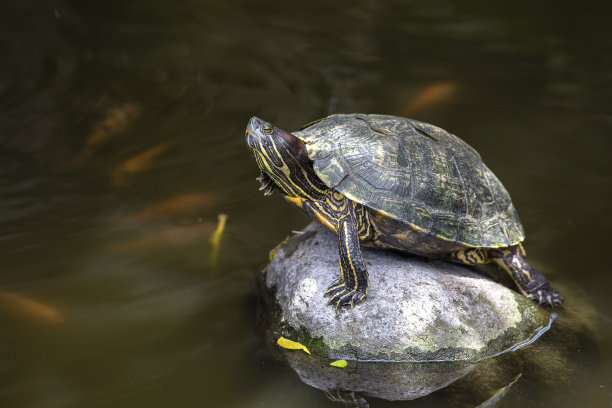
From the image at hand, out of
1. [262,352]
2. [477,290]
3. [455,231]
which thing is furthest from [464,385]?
[262,352]

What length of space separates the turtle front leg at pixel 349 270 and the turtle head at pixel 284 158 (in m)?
0.32

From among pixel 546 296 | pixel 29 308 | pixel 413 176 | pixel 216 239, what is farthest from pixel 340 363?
pixel 29 308

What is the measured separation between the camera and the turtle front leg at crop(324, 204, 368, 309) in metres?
3.80

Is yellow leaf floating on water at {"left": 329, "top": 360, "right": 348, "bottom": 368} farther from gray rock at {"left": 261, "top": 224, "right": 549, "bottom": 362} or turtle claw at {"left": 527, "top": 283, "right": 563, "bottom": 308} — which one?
turtle claw at {"left": 527, "top": 283, "right": 563, "bottom": 308}

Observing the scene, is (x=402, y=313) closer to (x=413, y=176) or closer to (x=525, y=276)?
(x=413, y=176)

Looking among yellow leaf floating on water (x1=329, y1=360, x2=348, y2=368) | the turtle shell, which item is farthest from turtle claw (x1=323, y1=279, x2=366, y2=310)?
the turtle shell

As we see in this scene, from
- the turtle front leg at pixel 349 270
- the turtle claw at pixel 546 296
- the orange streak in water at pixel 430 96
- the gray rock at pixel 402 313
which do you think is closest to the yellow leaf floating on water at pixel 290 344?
the gray rock at pixel 402 313

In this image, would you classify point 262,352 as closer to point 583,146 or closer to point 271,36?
point 583,146

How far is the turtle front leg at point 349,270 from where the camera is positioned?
3799mm

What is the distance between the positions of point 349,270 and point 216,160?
3.57 metres

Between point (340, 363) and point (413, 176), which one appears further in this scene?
point (413, 176)

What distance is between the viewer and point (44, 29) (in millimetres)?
9305

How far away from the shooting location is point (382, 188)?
12.8ft

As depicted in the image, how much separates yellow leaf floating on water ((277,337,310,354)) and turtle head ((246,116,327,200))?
1009 millimetres
